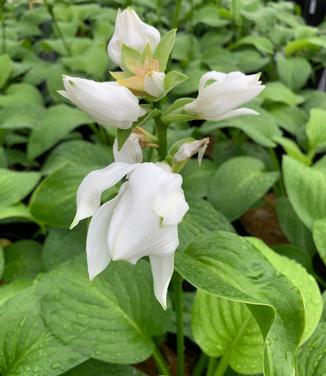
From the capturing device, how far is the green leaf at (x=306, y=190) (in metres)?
0.84

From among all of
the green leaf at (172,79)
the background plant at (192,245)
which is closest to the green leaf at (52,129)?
the background plant at (192,245)

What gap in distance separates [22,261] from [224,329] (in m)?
0.40

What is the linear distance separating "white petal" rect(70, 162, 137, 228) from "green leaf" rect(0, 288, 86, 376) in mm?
233

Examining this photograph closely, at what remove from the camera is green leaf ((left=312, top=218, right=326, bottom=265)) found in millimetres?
734

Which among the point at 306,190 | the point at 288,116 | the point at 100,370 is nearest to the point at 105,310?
the point at 100,370

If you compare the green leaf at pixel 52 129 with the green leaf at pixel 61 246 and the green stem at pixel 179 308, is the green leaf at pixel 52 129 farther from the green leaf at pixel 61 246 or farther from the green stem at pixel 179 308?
Answer: the green stem at pixel 179 308

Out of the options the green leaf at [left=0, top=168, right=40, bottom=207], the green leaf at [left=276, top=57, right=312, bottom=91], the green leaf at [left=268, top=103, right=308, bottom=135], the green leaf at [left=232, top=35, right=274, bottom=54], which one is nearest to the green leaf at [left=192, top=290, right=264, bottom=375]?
the green leaf at [left=0, top=168, right=40, bottom=207]

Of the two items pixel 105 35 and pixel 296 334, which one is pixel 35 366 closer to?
pixel 296 334

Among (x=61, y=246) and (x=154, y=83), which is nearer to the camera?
(x=154, y=83)

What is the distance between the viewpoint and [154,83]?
1.52 ft

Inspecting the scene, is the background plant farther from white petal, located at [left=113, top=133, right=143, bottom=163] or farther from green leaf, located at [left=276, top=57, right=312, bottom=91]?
white petal, located at [left=113, top=133, right=143, bottom=163]

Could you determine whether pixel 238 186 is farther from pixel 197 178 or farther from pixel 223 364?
pixel 223 364

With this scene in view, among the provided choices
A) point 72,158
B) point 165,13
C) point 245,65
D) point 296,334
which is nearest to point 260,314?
point 296,334

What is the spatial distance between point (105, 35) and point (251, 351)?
46.4 inches
